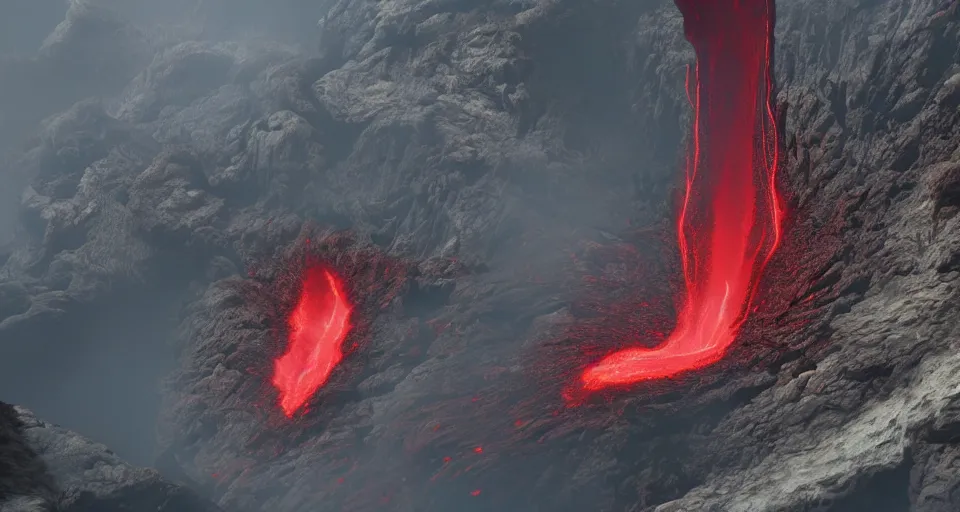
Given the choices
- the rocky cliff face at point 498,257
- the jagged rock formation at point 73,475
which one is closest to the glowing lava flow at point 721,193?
the rocky cliff face at point 498,257

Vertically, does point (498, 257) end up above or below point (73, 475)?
above

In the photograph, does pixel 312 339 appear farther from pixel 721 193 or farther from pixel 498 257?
pixel 721 193

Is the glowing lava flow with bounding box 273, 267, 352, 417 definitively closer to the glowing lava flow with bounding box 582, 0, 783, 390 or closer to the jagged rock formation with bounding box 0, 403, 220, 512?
the jagged rock formation with bounding box 0, 403, 220, 512

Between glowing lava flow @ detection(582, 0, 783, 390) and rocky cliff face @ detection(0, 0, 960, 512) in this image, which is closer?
rocky cliff face @ detection(0, 0, 960, 512)

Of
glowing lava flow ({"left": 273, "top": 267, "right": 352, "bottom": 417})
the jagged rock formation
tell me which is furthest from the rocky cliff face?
the jagged rock formation

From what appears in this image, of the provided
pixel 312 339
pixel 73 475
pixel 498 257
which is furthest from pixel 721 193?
pixel 73 475
